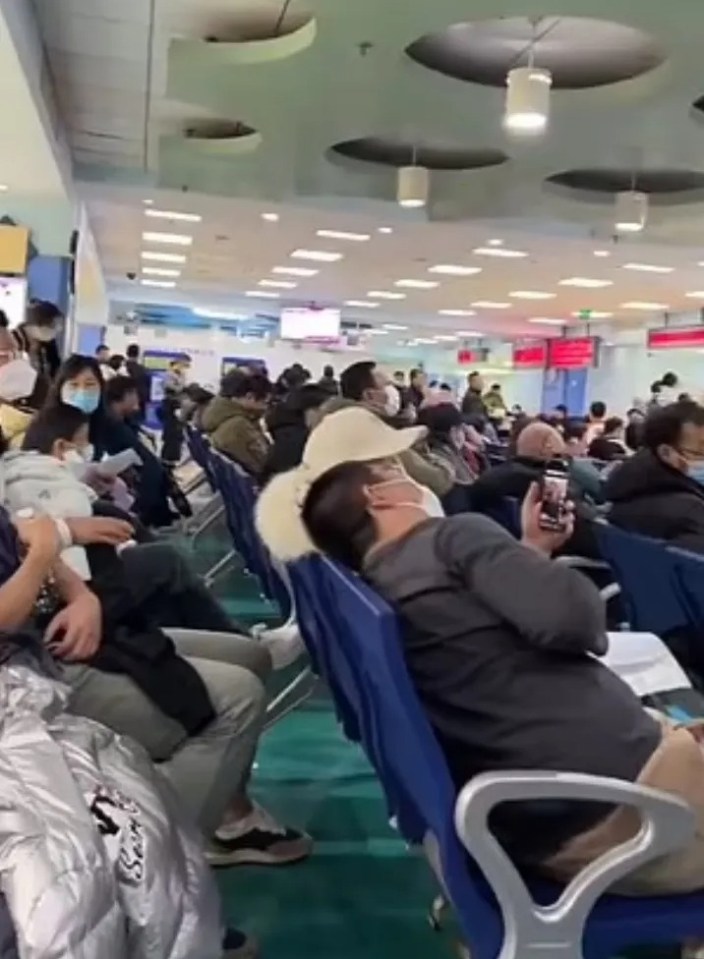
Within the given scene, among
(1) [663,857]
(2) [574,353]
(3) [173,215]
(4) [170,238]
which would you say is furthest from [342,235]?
(2) [574,353]

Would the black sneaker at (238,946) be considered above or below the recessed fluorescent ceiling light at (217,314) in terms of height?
below

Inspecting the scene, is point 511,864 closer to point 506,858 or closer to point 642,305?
point 506,858

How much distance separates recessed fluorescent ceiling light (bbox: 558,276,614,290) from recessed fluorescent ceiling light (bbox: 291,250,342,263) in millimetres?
3480

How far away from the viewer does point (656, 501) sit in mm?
3658

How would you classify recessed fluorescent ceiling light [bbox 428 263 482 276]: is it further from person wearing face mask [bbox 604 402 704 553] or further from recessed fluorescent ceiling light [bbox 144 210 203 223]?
person wearing face mask [bbox 604 402 704 553]

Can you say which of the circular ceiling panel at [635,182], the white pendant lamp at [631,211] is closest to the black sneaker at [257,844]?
the white pendant lamp at [631,211]

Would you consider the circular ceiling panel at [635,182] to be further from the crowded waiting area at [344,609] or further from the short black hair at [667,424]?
the short black hair at [667,424]

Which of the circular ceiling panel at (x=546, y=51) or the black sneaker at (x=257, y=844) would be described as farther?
the circular ceiling panel at (x=546, y=51)

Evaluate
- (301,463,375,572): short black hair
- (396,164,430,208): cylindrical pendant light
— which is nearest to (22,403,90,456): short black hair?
(301,463,375,572): short black hair

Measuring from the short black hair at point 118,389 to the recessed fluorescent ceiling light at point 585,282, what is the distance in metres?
11.9

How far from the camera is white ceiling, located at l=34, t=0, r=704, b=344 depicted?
6.96m

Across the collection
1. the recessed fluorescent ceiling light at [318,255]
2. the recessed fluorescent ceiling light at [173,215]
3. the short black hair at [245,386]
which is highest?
the recessed fluorescent ceiling light at [173,215]

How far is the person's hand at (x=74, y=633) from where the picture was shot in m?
2.25

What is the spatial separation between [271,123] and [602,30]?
2.76 metres
